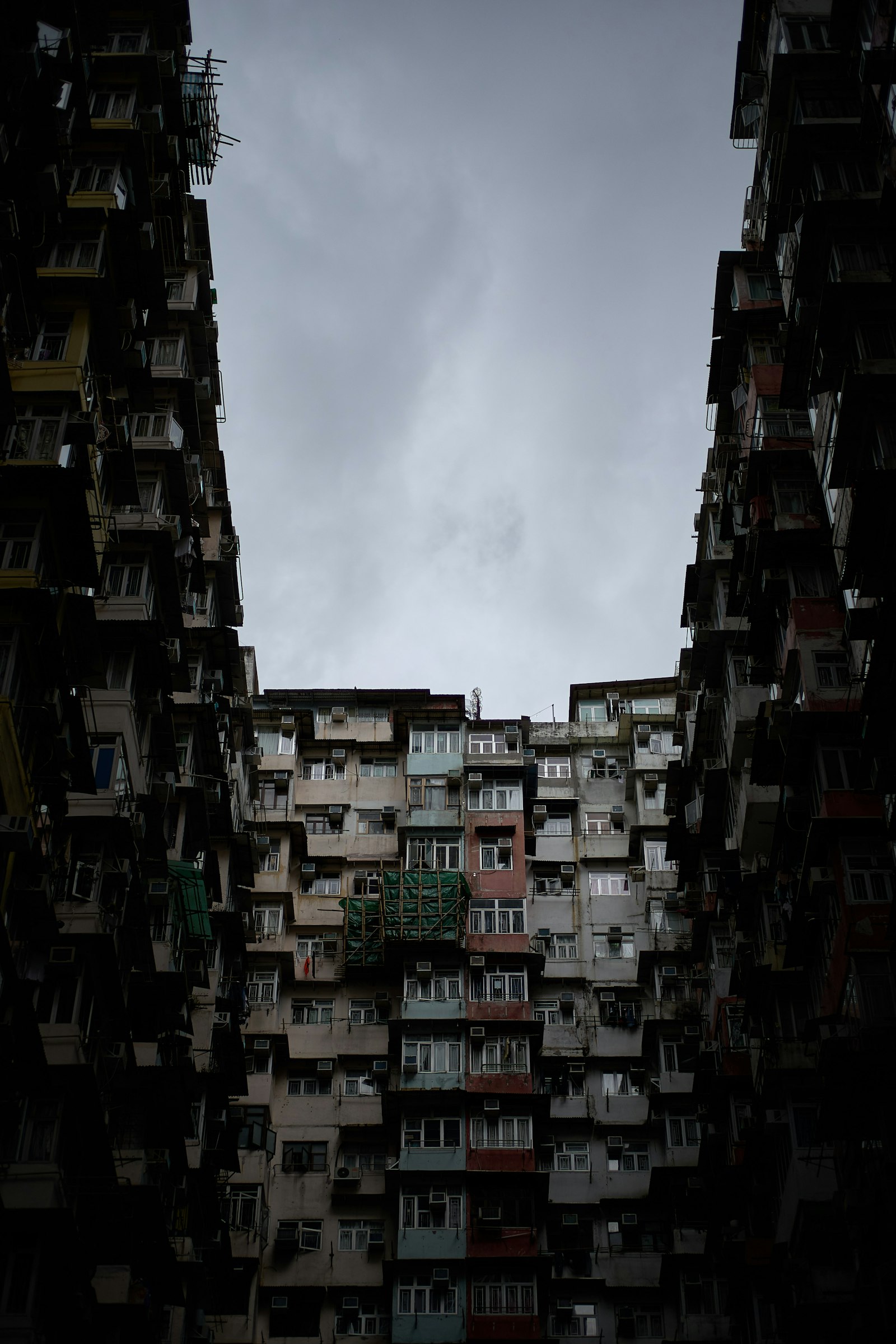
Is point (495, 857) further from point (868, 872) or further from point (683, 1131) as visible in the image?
point (868, 872)

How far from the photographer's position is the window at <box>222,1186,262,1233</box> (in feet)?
131

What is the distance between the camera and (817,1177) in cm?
2870

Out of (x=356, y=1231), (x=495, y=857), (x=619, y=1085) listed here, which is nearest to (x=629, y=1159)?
(x=619, y=1085)

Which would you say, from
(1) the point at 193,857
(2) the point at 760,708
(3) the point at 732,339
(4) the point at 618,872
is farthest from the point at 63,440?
(4) the point at 618,872

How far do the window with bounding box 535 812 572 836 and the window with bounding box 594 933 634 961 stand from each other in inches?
169

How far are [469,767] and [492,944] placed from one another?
6824mm

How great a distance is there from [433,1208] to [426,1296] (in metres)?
2.29

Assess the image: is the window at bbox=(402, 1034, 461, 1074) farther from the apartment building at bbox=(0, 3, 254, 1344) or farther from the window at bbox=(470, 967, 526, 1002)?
the apartment building at bbox=(0, 3, 254, 1344)

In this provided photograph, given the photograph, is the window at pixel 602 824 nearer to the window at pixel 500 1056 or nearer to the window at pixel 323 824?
the window at pixel 323 824

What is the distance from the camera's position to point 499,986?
147 feet

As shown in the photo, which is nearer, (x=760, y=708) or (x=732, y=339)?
(x=760, y=708)

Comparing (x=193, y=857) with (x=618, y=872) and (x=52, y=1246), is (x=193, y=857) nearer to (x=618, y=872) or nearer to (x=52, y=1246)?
(x=52, y=1246)

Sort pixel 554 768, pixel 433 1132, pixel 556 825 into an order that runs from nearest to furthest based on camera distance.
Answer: pixel 433 1132 < pixel 556 825 < pixel 554 768

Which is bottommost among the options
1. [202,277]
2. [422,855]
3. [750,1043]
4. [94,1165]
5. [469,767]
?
[94,1165]
